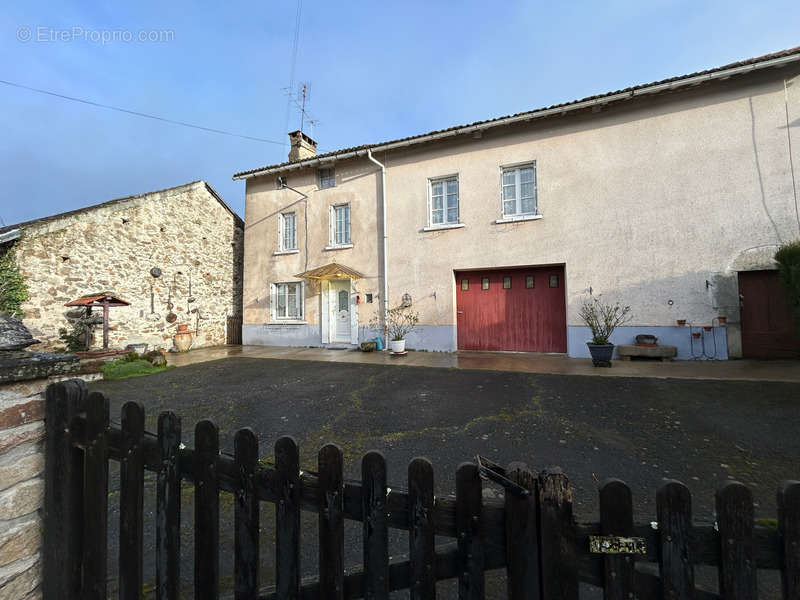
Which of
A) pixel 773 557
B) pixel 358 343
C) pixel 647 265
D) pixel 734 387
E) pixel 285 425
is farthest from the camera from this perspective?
pixel 358 343

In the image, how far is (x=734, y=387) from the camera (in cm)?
543

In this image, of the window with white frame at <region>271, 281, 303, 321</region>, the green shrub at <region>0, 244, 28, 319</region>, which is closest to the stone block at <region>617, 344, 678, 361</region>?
the window with white frame at <region>271, 281, 303, 321</region>

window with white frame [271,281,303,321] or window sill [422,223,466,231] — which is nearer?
window sill [422,223,466,231]

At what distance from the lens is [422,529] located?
1.15 meters

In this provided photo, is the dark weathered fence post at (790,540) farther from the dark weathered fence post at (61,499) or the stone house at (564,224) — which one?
the stone house at (564,224)

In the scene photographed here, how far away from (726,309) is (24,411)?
35.7ft

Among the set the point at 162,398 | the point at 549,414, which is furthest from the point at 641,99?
the point at 162,398

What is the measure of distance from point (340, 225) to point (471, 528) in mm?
11392

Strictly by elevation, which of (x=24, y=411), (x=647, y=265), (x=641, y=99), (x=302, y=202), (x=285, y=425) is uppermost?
(x=641, y=99)

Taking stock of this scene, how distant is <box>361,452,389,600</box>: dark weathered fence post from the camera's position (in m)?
1.19

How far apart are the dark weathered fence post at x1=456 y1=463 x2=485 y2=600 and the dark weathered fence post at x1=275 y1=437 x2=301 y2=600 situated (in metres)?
0.61

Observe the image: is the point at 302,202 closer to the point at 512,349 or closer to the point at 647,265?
the point at 512,349

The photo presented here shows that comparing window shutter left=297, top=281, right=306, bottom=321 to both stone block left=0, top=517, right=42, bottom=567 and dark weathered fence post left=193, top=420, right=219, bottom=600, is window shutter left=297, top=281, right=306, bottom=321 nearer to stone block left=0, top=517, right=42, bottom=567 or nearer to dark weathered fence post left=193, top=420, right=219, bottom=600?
stone block left=0, top=517, right=42, bottom=567

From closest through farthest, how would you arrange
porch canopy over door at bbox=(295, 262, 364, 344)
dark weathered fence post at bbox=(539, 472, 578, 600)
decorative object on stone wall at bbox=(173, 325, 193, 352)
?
dark weathered fence post at bbox=(539, 472, 578, 600), porch canopy over door at bbox=(295, 262, 364, 344), decorative object on stone wall at bbox=(173, 325, 193, 352)
